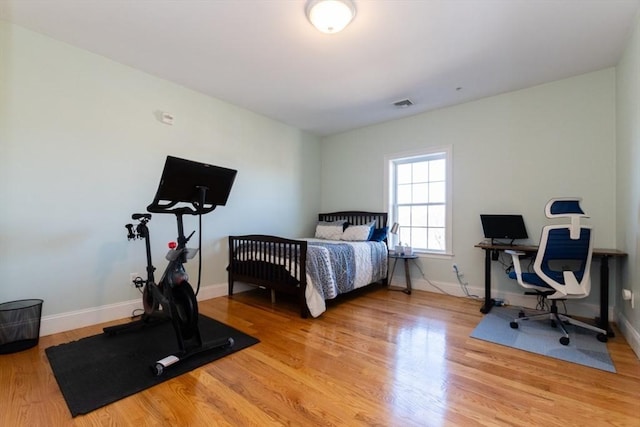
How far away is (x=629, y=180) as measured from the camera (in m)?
2.34

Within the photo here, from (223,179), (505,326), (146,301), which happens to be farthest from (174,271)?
(505,326)

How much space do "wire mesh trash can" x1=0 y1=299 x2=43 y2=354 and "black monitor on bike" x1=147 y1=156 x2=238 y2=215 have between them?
4.07ft

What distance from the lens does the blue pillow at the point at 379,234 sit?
4105 millimetres

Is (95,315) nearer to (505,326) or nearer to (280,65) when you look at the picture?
(280,65)

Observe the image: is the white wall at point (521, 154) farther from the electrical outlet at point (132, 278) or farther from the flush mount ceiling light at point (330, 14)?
the electrical outlet at point (132, 278)

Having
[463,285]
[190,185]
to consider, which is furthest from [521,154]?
[190,185]

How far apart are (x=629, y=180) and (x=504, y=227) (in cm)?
107

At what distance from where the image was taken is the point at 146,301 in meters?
2.31

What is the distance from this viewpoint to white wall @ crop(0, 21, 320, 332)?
7.36 feet

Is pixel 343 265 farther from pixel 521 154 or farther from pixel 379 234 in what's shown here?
pixel 521 154

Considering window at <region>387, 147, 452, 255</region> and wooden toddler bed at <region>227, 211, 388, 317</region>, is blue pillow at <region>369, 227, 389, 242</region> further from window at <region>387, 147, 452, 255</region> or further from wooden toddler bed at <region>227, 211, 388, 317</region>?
window at <region>387, 147, 452, 255</region>

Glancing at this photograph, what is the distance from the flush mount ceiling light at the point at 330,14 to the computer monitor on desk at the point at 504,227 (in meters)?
2.56

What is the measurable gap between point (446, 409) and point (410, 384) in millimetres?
251

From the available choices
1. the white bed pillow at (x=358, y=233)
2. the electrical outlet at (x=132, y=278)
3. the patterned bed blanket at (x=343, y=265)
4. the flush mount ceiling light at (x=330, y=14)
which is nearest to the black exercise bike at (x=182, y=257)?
the electrical outlet at (x=132, y=278)
